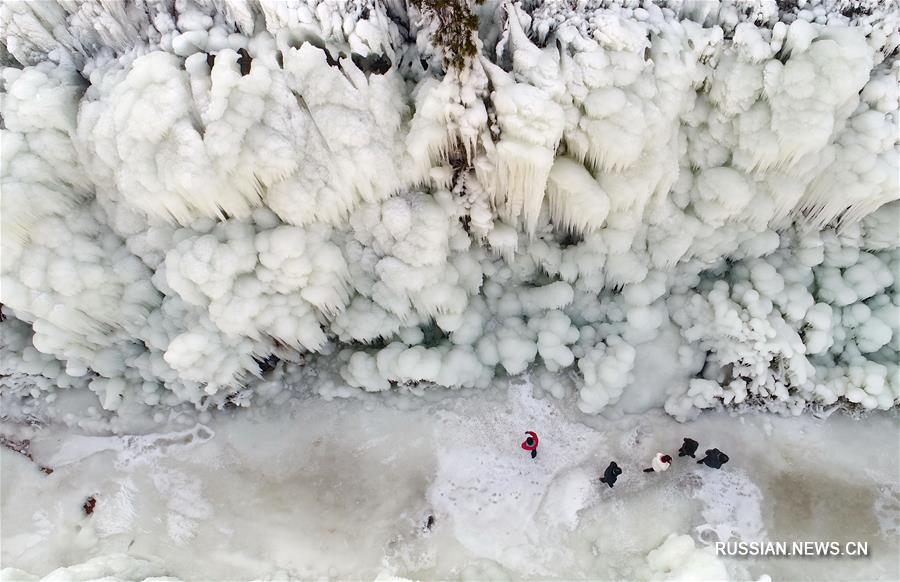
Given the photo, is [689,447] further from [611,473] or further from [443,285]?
[443,285]

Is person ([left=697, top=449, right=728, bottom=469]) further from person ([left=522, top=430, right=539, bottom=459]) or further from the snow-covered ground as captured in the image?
person ([left=522, top=430, right=539, bottom=459])

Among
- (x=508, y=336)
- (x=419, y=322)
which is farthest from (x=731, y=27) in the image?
(x=419, y=322)

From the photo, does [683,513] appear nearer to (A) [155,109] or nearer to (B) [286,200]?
(B) [286,200]

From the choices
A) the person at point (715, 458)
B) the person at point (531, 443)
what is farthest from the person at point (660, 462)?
the person at point (531, 443)

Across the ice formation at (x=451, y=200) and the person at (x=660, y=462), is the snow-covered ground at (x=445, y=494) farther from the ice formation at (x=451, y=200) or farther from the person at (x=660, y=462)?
the ice formation at (x=451, y=200)

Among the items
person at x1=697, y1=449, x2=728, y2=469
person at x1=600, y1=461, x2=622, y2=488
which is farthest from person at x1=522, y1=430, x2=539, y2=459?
person at x1=697, y1=449, x2=728, y2=469

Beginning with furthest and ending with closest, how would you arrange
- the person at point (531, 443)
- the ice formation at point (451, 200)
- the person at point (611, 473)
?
1. the person at point (531, 443)
2. the person at point (611, 473)
3. the ice formation at point (451, 200)
